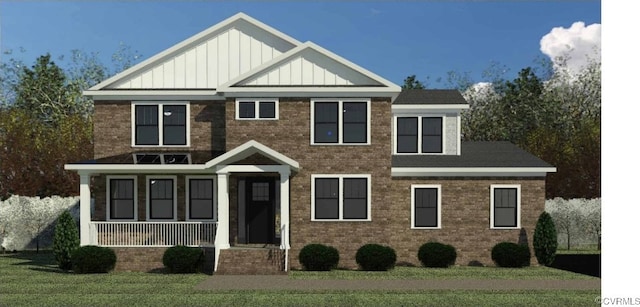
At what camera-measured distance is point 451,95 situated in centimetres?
2864

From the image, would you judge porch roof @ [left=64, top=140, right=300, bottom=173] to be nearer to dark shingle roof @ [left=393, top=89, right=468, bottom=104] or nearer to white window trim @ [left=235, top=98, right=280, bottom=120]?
white window trim @ [left=235, top=98, right=280, bottom=120]

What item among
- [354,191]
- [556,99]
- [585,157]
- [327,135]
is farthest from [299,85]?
[556,99]

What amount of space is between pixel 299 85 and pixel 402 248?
7.46 metres

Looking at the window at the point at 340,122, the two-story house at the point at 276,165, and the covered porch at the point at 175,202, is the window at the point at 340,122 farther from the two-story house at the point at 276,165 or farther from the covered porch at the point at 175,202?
the covered porch at the point at 175,202

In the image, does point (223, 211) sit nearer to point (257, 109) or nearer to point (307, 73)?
point (257, 109)

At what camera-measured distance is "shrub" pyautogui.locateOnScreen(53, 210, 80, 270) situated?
77.3ft

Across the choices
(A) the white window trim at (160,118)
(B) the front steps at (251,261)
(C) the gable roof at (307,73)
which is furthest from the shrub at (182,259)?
(C) the gable roof at (307,73)

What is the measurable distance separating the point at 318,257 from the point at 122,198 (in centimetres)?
826

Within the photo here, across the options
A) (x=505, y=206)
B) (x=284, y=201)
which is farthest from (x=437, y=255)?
(x=284, y=201)

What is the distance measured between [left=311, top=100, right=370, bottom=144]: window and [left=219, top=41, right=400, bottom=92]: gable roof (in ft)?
2.41

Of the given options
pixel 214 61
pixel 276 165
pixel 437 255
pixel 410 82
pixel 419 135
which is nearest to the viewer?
pixel 276 165

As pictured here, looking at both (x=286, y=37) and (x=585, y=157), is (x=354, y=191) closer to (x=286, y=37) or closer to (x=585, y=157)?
(x=286, y=37)

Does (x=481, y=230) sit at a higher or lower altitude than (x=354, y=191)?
lower

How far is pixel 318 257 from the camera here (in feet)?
76.5
